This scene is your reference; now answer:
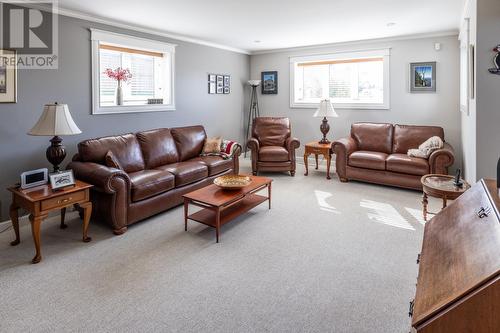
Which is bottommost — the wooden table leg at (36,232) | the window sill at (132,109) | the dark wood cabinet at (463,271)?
the wooden table leg at (36,232)

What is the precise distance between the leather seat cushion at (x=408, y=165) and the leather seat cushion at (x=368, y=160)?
0.12 m

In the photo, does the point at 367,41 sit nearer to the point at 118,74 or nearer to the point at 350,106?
the point at 350,106

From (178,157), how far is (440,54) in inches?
175

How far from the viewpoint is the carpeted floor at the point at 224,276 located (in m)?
2.01

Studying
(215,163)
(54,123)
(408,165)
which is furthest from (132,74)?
(408,165)

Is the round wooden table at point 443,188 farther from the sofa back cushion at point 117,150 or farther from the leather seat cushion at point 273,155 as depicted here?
the sofa back cushion at point 117,150

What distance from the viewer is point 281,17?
419 centimetres

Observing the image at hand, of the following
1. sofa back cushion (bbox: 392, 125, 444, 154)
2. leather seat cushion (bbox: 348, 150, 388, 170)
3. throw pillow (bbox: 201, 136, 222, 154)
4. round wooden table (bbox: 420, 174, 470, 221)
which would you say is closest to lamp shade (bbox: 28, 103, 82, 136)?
throw pillow (bbox: 201, 136, 222, 154)

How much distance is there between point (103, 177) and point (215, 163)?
1775 millimetres

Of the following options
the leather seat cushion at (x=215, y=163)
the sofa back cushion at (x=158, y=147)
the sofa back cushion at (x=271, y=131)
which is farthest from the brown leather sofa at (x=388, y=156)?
the sofa back cushion at (x=158, y=147)

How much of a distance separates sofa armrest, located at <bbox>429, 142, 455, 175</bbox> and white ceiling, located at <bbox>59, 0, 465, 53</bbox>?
1.77 m

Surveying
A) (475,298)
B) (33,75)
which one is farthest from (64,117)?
(475,298)

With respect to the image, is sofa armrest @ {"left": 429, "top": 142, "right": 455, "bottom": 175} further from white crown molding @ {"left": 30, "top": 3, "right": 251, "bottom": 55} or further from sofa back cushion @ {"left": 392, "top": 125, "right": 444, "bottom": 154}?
white crown molding @ {"left": 30, "top": 3, "right": 251, "bottom": 55}

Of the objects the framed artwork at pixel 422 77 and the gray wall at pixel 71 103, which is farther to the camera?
the framed artwork at pixel 422 77
